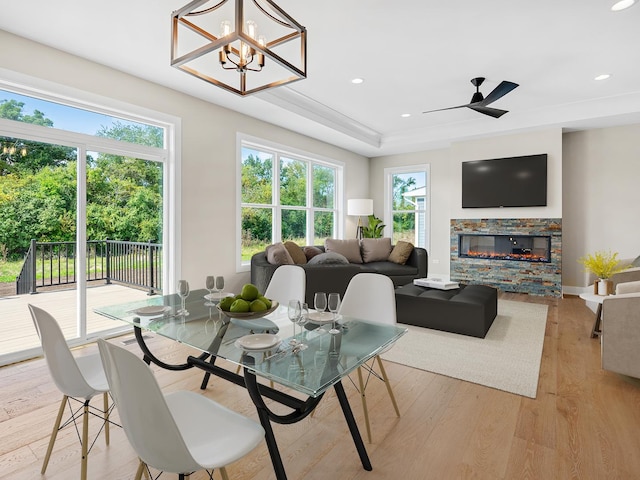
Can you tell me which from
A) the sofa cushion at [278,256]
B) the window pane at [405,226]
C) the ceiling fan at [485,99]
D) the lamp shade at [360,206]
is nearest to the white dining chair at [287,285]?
the sofa cushion at [278,256]

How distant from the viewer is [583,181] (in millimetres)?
5566

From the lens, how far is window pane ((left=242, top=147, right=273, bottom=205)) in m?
5.02

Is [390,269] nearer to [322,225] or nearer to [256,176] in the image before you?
[322,225]

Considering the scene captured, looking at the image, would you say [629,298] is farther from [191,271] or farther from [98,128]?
[98,128]

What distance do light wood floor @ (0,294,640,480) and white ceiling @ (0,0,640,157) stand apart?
2715 millimetres

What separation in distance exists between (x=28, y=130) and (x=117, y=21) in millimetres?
1192

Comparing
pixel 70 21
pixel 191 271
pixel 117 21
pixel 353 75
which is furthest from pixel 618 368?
pixel 70 21

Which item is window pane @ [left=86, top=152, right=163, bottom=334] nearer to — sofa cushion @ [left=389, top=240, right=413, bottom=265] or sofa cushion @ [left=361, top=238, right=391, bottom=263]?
sofa cushion @ [left=361, top=238, right=391, bottom=263]

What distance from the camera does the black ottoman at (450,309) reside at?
3.46 meters

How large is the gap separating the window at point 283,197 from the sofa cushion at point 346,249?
0.59m

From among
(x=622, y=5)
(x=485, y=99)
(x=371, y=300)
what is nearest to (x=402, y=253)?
(x=485, y=99)

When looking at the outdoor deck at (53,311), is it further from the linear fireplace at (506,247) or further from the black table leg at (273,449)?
the linear fireplace at (506,247)

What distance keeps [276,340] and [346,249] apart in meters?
4.38

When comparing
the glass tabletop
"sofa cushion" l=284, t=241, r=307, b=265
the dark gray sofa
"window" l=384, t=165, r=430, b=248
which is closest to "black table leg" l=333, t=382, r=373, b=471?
the glass tabletop
